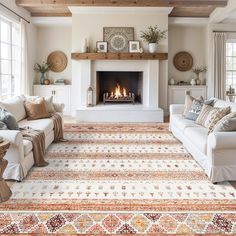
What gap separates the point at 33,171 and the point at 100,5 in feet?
15.8

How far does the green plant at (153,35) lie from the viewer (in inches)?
308

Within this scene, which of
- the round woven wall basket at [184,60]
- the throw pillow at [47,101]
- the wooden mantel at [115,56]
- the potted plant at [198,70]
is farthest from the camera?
the round woven wall basket at [184,60]

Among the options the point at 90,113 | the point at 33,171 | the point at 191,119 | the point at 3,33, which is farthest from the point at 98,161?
the point at 3,33

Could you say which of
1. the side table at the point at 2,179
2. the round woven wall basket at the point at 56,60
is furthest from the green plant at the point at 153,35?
the side table at the point at 2,179

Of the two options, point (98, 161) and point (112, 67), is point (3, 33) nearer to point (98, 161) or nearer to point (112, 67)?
point (112, 67)

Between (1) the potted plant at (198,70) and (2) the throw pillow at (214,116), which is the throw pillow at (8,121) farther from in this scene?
(1) the potted plant at (198,70)

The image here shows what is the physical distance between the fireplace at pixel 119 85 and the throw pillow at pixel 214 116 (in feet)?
13.7

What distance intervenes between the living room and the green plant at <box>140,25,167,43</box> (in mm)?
31

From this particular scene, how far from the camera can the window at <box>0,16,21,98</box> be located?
21.8ft

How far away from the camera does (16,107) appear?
4980 mm

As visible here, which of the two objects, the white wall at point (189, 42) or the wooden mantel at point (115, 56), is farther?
the white wall at point (189, 42)

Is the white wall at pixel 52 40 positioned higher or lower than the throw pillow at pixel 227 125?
higher

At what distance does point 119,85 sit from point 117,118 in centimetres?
154

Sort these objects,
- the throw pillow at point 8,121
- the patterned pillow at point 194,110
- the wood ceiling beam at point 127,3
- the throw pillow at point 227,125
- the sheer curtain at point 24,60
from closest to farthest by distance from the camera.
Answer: the throw pillow at point 227,125 → the throw pillow at point 8,121 → the patterned pillow at point 194,110 → the wood ceiling beam at point 127,3 → the sheer curtain at point 24,60
